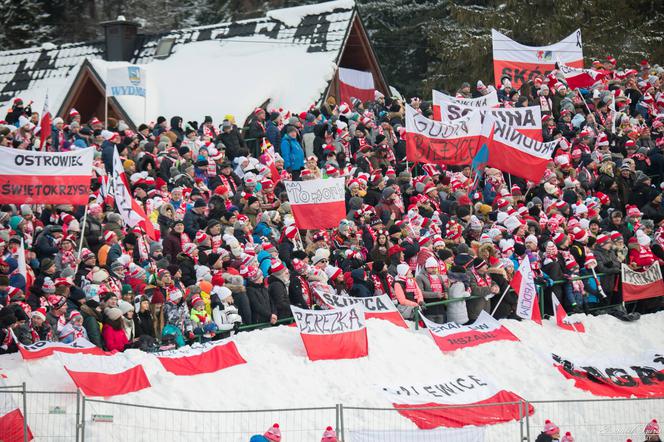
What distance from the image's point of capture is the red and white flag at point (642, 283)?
23.3m

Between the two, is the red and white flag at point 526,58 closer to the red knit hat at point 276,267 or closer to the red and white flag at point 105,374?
the red knit hat at point 276,267

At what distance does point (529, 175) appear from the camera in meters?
25.1

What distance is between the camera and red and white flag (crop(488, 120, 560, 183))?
25.1m

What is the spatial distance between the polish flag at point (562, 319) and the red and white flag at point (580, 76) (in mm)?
9663

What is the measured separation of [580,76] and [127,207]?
46.3 ft

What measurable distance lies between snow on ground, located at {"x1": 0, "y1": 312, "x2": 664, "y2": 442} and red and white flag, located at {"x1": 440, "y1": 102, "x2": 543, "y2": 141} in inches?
195

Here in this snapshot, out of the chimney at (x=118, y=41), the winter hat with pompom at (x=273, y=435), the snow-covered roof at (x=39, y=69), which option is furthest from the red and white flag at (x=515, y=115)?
the winter hat with pompom at (x=273, y=435)

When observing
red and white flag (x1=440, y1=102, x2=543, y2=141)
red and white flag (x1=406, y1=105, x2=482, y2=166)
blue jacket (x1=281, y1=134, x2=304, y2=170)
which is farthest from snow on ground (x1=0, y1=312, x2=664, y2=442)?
blue jacket (x1=281, y1=134, x2=304, y2=170)

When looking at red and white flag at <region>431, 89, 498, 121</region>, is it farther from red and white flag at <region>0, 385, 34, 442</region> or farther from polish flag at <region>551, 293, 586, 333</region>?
red and white flag at <region>0, 385, 34, 442</region>

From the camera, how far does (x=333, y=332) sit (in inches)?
734

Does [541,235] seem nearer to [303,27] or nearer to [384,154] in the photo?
[384,154]

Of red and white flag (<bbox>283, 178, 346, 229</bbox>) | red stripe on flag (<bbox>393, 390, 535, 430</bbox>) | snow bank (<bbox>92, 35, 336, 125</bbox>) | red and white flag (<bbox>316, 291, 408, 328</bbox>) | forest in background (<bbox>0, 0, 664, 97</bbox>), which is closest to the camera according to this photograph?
red stripe on flag (<bbox>393, 390, 535, 430</bbox>)

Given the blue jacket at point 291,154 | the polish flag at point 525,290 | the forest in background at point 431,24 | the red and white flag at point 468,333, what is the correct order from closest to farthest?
the red and white flag at point 468,333, the polish flag at point 525,290, the blue jacket at point 291,154, the forest in background at point 431,24

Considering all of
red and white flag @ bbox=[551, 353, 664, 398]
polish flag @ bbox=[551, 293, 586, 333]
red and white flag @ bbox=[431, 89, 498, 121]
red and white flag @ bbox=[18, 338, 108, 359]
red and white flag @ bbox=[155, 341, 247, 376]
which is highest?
red and white flag @ bbox=[431, 89, 498, 121]
